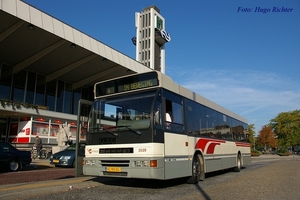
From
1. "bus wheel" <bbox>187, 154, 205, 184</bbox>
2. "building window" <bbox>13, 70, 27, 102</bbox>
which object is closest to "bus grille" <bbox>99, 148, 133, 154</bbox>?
"bus wheel" <bbox>187, 154, 205, 184</bbox>

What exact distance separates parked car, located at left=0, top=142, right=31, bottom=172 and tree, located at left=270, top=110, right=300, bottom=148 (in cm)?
7427

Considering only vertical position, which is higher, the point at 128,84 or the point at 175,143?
the point at 128,84

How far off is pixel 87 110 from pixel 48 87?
73.5 feet

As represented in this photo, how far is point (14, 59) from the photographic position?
82.6 ft

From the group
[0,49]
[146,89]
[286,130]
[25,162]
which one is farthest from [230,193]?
[286,130]

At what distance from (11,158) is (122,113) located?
8.24m

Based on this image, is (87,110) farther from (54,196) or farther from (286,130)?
(286,130)

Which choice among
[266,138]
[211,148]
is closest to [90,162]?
[211,148]

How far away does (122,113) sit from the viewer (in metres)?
7.92

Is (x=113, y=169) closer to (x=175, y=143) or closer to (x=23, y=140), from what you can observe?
Answer: (x=175, y=143)

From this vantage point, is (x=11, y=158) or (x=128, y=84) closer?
(x=128, y=84)

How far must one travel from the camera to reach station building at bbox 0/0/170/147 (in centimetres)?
2039

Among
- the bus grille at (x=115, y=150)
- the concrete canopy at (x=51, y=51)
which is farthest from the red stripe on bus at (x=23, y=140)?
the bus grille at (x=115, y=150)

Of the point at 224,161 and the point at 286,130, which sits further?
the point at 286,130
